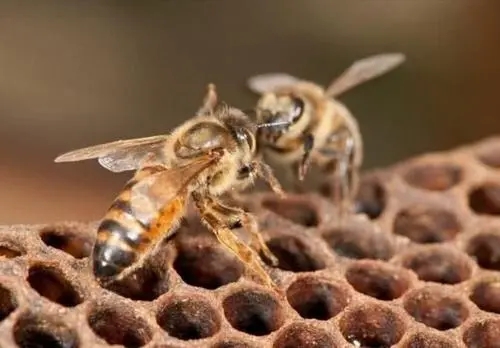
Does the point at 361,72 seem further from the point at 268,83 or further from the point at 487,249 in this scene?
the point at 487,249

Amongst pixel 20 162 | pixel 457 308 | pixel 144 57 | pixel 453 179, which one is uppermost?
pixel 144 57

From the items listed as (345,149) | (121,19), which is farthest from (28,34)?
(345,149)

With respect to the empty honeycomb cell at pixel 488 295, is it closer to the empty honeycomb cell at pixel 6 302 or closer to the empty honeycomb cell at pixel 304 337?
the empty honeycomb cell at pixel 304 337

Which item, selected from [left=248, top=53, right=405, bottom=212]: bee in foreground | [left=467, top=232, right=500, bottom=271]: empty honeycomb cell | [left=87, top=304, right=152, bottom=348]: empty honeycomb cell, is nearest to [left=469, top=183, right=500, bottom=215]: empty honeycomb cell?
[left=467, top=232, right=500, bottom=271]: empty honeycomb cell

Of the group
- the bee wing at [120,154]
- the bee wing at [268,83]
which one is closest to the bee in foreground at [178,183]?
the bee wing at [120,154]

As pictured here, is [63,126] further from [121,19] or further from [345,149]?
[345,149]

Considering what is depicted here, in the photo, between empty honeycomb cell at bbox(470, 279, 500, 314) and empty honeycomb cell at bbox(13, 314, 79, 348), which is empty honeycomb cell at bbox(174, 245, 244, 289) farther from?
empty honeycomb cell at bbox(470, 279, 500, 314)

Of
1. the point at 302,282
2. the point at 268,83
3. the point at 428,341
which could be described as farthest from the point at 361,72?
the point at 428,341
